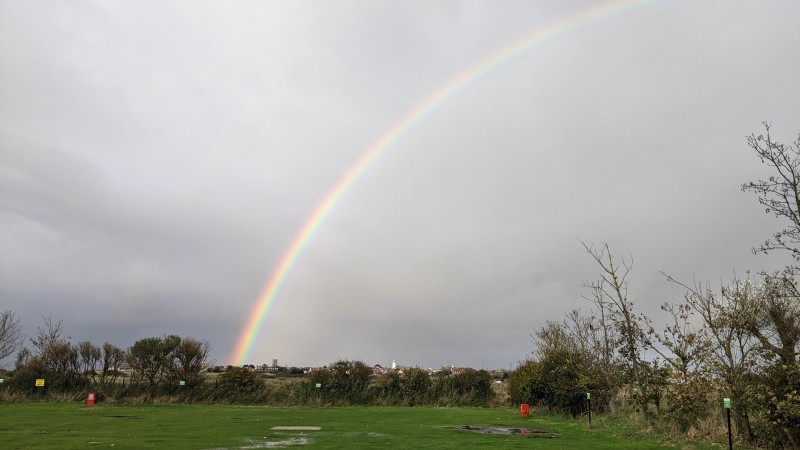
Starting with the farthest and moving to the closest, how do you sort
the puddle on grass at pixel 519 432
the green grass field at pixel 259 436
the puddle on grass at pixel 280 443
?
the puddle on grass at pixel 519 432
the green grass field at pixel 259 436
the puddle on grass at pixel 280 443

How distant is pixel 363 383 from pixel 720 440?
31962mm

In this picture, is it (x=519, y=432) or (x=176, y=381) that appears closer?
(x=519, y=432)

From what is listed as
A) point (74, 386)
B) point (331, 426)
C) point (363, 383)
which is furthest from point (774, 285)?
point (74, 386)

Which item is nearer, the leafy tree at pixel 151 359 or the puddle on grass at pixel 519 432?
the puddle on grass at pixel 519 432

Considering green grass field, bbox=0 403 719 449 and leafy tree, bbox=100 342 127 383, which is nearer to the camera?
green grass field, bbox=0 403 719 449

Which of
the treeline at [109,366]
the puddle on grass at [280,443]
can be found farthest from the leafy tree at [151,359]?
the puddle on grass at [280,443]

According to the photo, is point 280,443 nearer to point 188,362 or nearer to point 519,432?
point 519,432

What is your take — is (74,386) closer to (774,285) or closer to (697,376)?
(697,376)

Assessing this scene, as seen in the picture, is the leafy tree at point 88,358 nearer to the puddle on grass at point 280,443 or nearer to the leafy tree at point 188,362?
the leafy tree at point 188,362

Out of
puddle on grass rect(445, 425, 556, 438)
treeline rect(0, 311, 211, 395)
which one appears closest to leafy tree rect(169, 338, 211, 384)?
treeline rect(0, 311, 211, 395)

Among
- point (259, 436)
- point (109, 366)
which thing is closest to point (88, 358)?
point (109, 366)

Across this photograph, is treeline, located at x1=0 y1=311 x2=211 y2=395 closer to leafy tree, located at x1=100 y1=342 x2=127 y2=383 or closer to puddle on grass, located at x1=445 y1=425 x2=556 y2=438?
leafy tree, located at x1=100 y1=342 x2=127 y2=383

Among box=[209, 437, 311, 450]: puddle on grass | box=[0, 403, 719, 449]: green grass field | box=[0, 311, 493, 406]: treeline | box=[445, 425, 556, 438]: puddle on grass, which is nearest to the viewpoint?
box=[209, 437, 311, 450]: puddle on grass

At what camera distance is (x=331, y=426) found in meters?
23.2
